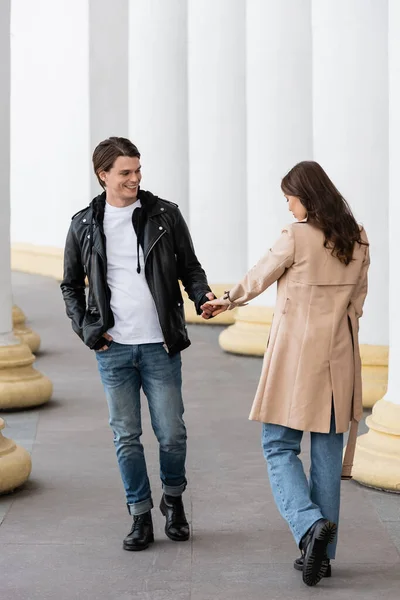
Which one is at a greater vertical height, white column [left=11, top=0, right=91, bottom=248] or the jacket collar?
white column [left=11, top=0, right=91, bottom=248]

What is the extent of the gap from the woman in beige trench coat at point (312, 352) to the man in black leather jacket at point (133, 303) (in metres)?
0.73

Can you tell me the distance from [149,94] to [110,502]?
1517 centimetres

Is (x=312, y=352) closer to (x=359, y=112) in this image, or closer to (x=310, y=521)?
(x=310, y=521)

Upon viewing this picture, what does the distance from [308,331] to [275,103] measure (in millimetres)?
10670

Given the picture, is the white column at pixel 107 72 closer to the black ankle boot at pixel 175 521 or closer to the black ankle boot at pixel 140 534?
the black ankle boot at pixel 175 521

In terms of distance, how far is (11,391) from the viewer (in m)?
14.0

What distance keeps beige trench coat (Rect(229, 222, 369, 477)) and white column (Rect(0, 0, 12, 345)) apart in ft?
19.2

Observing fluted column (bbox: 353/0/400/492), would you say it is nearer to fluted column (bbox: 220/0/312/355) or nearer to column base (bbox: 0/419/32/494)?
column base (bbox: 0/419/32/494)

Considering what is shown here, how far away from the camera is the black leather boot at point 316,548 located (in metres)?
7.43

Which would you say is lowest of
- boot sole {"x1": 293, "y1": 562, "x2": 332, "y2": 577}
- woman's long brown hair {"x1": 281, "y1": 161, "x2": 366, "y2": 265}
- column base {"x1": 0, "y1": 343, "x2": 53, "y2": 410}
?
boot sole {"x1": 293, "y1": 562, "x2": 332, "y2": 577}

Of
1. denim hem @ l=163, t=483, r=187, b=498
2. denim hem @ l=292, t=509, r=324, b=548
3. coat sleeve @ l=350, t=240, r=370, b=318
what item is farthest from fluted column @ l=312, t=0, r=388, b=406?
denim hem @ l=292, t=509, r=324, b=548

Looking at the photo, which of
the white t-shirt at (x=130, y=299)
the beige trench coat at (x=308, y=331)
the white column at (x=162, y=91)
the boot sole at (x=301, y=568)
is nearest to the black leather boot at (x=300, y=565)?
the boot sole at (x=301, y=568)

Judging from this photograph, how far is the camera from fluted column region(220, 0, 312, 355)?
17719mm

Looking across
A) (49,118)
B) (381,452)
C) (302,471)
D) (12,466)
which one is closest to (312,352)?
(302,471)
